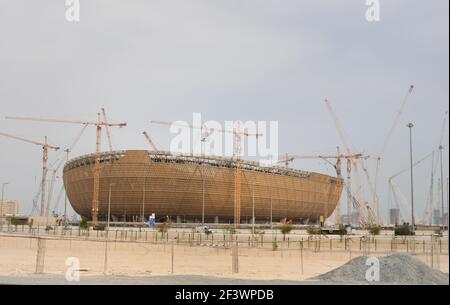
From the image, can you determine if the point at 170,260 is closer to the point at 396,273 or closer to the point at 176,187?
the point at 396,273

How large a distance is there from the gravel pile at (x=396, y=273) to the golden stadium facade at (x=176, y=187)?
346ft

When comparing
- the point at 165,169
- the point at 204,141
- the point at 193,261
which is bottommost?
the point at 193,261

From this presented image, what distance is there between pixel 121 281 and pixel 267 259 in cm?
2224

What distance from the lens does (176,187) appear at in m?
133

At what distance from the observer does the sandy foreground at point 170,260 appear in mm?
33000

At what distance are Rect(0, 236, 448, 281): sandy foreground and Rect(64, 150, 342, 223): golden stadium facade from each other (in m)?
76.5

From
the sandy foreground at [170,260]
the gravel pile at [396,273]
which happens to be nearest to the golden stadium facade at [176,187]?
the sandy foreground at [170,260]

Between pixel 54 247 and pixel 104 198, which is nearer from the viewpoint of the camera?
pixel 54 247

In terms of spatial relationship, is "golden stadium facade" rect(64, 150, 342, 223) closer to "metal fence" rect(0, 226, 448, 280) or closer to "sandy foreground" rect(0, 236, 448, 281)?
"metal fence" rect(0, 226, 448, 280)

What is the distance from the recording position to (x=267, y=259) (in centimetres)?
4403

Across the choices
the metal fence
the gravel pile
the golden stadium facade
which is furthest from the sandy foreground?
the golden stadium facade

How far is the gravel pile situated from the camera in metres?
26.1
